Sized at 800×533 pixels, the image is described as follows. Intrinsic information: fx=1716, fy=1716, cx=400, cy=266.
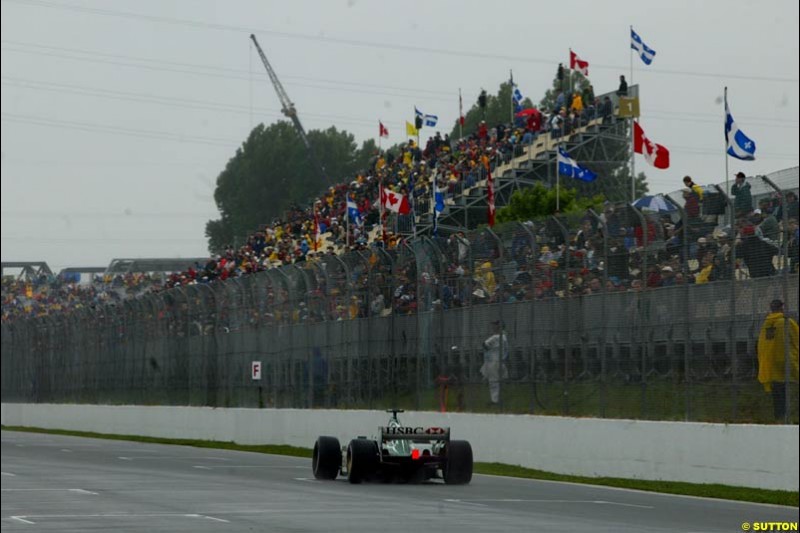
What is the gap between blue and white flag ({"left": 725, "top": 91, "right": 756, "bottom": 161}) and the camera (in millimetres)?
37656

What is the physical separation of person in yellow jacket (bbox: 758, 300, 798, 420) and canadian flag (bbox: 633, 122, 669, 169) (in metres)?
19.4

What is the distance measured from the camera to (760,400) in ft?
75.3

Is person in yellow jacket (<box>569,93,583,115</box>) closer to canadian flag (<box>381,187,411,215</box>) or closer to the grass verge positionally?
canadian flag (<box>381,187,411,215</box>)

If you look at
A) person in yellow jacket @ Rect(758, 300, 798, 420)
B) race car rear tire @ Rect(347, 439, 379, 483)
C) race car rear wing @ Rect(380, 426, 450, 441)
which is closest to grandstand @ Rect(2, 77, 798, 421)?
person in yellow jacket @ Rect(758, 300, 798, 420)

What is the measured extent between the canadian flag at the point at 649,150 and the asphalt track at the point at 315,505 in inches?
630

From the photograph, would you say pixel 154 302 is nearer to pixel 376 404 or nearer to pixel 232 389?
pixel 232 389

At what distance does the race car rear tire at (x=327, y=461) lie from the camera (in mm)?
25500

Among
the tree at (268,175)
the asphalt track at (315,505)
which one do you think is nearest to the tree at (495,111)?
the tree at (268,175)

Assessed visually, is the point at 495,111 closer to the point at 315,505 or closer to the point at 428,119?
the point at 428,119

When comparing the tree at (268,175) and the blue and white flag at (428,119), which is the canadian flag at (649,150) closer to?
the blue and white flag at (428,119)

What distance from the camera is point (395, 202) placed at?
1692 inches

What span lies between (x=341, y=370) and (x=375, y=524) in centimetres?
2179

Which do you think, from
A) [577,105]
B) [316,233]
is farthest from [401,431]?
[577,105]

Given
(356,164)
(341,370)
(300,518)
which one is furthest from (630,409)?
(356,164)
